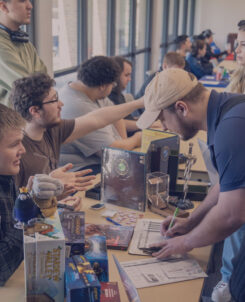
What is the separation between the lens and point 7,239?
1.42m

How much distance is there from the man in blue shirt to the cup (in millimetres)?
272

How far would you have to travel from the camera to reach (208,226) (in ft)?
4.80

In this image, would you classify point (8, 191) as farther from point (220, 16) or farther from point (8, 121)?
point (220, 16)

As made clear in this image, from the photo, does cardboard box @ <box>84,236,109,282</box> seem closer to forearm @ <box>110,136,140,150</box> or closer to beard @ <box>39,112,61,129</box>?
beard @ <box>39,112,61,129</box>

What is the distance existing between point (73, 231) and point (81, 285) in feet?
1.19

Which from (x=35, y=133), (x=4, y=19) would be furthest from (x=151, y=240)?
(x=4, y=19)

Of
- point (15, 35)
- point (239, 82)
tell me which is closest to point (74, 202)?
point (15, 35)

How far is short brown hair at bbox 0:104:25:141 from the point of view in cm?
157

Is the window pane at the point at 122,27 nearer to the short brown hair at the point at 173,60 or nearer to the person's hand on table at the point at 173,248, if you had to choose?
the short brown hair at the point at 173,60

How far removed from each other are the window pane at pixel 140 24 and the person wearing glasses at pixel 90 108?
5074 millimetres

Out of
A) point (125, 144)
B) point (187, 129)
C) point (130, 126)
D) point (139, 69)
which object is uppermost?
point (187, 129)

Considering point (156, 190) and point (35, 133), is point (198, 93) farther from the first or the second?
point (35, 133)

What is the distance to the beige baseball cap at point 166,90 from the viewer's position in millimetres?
1613

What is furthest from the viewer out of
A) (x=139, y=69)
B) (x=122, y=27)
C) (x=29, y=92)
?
(x=139, y=69)
